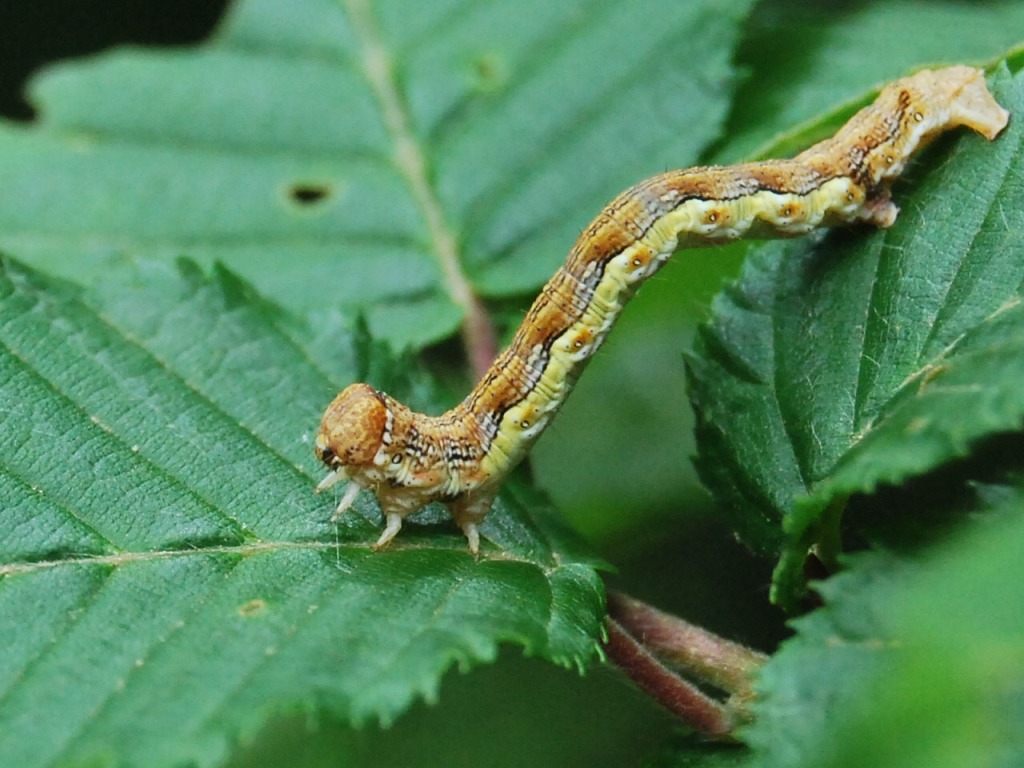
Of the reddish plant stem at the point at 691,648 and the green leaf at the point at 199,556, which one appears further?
the reddish plant stem at the point at 691,648

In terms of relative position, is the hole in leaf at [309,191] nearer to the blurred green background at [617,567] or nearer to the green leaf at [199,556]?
the blurred green background at [617,567]

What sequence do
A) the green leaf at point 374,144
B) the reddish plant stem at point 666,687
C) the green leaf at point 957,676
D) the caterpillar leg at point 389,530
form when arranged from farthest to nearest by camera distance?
the green leaf at point 374,144, the caterpillar leg at point 389,530, the reddish plant stem at point 666,687, the green leaf at point 957,676

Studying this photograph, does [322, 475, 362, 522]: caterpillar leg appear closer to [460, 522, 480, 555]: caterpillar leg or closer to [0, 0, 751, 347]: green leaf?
[460, 522, 480, 555]: caterpillar leg

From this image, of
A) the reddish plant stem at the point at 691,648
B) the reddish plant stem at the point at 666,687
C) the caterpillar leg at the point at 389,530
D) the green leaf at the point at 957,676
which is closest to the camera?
the green leaf at the point at 957,676

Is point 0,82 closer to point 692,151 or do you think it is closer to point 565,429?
point 565,429

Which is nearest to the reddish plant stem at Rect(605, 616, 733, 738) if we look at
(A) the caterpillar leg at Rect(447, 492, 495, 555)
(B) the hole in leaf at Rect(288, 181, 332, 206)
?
(A) the caterpillar leg at Rect(447, 492, 495, 555)

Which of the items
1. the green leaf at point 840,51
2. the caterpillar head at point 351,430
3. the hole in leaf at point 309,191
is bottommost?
the caterpillar head at point 351,430

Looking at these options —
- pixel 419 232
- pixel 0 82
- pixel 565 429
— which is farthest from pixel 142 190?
pixel 0 82

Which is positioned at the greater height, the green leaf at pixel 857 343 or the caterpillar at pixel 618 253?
the caterpillar at pixel 618 253

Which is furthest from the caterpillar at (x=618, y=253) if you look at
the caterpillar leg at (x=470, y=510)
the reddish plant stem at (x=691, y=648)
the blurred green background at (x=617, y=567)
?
the blurred green background at (x=617, y=567)
